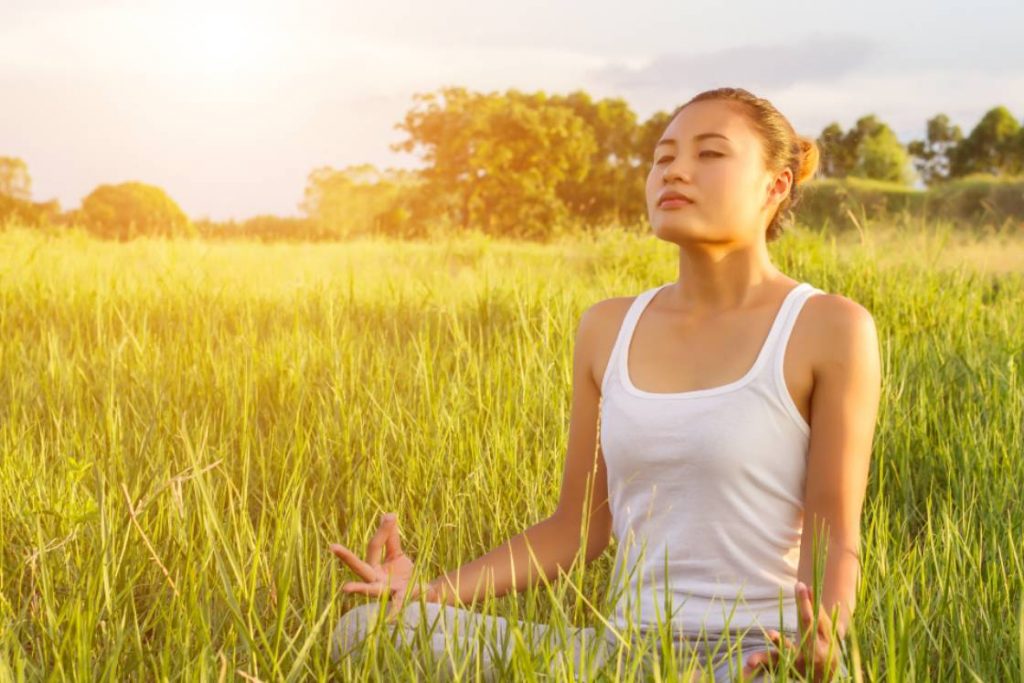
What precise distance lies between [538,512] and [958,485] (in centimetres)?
105

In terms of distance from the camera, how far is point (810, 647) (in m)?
1.27

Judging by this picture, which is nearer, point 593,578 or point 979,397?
point 593,578

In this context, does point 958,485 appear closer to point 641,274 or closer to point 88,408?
point 88,408

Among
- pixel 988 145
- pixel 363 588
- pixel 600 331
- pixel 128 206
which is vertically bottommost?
pixel 363 588

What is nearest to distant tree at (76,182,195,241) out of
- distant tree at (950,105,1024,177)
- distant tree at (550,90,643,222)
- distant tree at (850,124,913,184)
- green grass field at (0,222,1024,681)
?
distant tree at (550,90,643,222)

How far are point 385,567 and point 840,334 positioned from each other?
2.62ft

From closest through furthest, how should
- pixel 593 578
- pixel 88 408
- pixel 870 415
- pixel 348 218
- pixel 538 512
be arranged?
pixel 870 415 → pixel 593 578 → pixel 538 512 → pixel 88 408 → pixel 348 218

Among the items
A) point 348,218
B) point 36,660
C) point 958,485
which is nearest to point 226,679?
point 36,660

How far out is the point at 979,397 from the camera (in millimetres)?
3162

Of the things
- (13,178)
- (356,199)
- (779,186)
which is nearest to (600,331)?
(779,186)

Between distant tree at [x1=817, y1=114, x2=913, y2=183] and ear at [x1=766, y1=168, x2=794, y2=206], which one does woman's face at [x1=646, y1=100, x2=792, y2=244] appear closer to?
ear at [x1=766, y1=168, x2=794, y2=206]

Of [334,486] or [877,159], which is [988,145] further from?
[334,486]

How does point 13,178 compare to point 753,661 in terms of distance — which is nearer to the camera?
point 753,661

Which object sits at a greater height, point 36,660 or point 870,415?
point 870,415
